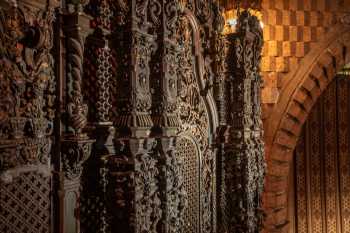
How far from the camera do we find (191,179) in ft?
9.20

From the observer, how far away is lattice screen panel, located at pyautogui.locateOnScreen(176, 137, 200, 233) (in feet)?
8.87

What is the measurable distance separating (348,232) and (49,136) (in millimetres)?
5605

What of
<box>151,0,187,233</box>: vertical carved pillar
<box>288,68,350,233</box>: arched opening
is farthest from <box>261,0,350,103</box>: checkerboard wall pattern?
<box>151,0,187,233</box>: vertical carved pillar

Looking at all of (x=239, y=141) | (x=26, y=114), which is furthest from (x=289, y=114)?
(x=26, y=114)

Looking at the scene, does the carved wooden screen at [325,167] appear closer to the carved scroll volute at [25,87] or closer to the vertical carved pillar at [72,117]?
the vertical carved pillar at [72,117]

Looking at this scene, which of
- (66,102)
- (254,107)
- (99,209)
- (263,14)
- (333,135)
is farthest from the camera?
(333,135)

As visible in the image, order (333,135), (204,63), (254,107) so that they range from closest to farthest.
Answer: (204,63) → (254,107) → (333,135)

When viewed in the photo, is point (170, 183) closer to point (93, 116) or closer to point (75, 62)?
point (93, 116)

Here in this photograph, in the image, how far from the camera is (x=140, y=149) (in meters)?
1.93

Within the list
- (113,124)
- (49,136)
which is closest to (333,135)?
(113,124)

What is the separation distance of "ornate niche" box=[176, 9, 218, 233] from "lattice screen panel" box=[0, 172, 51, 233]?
1.19 meters

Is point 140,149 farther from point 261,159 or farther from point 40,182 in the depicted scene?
point 261,159

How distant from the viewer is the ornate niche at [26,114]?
4.50ft

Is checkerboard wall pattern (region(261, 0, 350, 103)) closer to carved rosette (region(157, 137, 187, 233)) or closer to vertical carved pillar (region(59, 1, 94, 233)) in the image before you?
carved rosette (region(157, 137, 187, 233))
